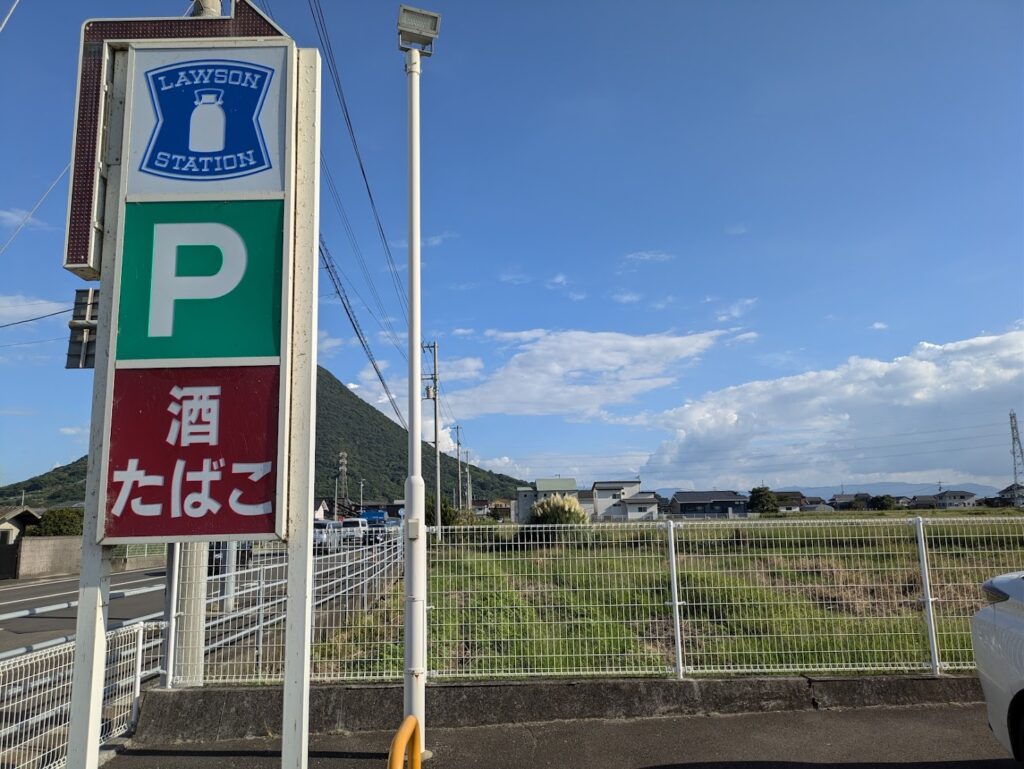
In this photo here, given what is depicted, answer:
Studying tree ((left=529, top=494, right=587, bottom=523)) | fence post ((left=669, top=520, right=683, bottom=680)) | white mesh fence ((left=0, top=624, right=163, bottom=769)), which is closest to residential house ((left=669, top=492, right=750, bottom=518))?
tree ((left=529, top=494, right=587, bottom=523))

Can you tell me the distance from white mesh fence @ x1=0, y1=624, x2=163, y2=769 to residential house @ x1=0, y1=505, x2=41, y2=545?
1168 inches

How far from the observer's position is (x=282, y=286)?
10.6 ft

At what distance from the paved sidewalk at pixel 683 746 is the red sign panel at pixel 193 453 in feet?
9.51

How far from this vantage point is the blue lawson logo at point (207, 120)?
3.36 meters

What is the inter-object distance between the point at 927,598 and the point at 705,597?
1.97m

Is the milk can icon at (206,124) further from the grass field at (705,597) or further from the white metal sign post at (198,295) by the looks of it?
the grass field at (705,597)

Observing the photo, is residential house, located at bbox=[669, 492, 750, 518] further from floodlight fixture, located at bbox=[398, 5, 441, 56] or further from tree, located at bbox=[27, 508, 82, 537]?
floodlight fixture, located at bbox=[398, 5, 441, 56]

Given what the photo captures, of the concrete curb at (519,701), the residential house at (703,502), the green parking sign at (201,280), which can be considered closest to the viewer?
the green parking sign at (201,280)

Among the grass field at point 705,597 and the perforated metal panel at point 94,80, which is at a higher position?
Answer: the perforated metal panel at point 94,80

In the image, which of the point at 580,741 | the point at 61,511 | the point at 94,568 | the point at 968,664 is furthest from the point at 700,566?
the point at 61,511

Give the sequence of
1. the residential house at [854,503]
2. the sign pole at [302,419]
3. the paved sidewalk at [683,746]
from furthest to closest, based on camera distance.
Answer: the residential house at [854,503] < the paved sidewalk at [683,746] < the sign pole at [302,419]

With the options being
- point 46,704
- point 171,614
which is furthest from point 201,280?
point 171,614

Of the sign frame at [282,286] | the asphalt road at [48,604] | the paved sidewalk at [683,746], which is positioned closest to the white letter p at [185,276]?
the sign frame at [282,286]

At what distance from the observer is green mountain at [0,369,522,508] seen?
101m
